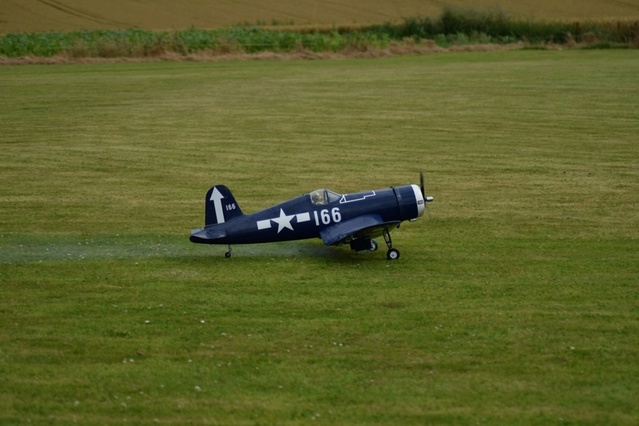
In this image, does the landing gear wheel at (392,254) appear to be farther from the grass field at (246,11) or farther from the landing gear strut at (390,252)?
the grass field at (246,11)

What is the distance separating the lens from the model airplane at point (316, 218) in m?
17.2

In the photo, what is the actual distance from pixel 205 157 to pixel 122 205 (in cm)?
633

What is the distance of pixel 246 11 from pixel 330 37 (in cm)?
1439

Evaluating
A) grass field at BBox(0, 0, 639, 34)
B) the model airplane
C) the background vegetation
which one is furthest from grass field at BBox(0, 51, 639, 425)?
grass field at BBox(0, 0, 639, 34)

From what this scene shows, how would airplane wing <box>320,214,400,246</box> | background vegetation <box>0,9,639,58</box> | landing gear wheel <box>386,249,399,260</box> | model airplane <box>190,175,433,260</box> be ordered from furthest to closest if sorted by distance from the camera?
background vegetation <box>0,9,639,58</box> → landing gear wheel <box>386,249,399,260</box> → model airplane <box>190,175,433,260</box> → airplane wing <box>320,214,400,246</box>

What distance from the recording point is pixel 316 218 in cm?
1756

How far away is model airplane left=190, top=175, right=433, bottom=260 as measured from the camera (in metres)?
17.2

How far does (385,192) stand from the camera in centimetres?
1773

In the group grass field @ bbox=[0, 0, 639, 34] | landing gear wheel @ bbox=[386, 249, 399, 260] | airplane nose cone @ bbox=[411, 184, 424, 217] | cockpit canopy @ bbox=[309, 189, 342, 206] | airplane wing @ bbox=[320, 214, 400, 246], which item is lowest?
landing gear wheel @ bbox=[386, 249, 399, 260]

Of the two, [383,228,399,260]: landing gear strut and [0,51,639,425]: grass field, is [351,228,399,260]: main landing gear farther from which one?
[0,51,639,425]: grass field

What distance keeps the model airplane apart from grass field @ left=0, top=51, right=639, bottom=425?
0.44 m

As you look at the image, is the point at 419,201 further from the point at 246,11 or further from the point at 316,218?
the point at 246,11

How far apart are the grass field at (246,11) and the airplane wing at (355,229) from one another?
53.8 m

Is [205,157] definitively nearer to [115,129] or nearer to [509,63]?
[115,129]
